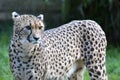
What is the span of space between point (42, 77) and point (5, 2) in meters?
5.13

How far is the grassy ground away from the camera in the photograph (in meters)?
8.22

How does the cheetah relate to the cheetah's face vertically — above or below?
below

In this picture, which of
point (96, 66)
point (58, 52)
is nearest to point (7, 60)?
point (58, 52)

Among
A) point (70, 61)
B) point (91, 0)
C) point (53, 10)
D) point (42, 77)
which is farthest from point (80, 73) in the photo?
point (53, 10)

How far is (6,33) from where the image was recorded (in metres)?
10.7

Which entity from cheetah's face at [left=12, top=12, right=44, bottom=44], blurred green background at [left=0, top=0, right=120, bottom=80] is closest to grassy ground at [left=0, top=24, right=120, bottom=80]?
blurred green background at [left=0, top=0, right=120, bottom=80]

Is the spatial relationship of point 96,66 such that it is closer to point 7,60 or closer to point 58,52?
point 58,52

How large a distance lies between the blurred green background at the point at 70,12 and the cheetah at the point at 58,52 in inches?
102

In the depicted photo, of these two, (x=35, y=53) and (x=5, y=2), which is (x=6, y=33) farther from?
(x=35, y=53)

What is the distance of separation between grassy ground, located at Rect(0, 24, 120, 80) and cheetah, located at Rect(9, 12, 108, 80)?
1143 mm

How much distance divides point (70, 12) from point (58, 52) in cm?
418

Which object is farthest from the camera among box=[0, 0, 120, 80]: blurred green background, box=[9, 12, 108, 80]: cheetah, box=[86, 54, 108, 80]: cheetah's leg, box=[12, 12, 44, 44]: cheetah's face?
box=[0, 0, 120, 80]: blurred green background

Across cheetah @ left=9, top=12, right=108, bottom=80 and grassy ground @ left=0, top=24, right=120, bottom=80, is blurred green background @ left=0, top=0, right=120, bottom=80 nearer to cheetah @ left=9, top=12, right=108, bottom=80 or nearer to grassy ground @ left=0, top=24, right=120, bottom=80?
grassy ground @ left=0, top=24, right=120, bottom=80

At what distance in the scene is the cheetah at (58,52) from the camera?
20.9 feet
